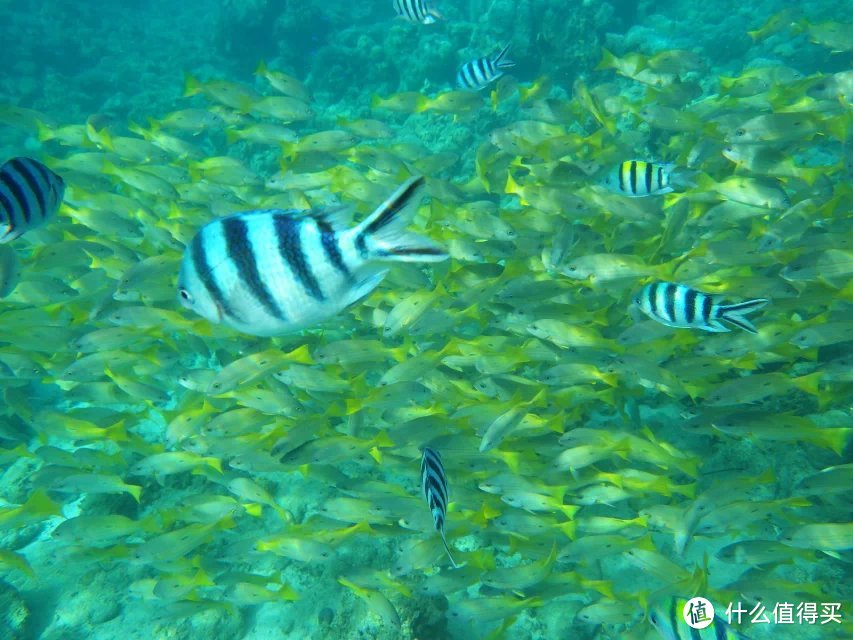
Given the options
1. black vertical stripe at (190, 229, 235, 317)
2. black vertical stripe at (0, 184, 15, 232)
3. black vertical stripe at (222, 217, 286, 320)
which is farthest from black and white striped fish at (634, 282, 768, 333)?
black vertical stripe at (0, 184, 15, 232)

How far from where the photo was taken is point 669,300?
3.38m

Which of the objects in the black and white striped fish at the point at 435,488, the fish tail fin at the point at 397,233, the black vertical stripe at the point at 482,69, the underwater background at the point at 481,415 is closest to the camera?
the fish tail fin at the point at 397,233

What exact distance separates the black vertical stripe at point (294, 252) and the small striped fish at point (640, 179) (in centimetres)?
390

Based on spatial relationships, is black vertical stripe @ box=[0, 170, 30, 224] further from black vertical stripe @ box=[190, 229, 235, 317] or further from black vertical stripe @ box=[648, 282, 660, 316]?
black vertical stripe @ box=[648, 282, 660, 316]

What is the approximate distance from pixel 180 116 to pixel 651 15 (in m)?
18.3

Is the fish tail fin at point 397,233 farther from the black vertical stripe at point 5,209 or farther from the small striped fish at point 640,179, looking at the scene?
the small striped fish at point 640,179

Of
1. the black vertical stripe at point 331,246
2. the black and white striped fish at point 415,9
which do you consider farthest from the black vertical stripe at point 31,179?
the black and white striped fish at point 415,9

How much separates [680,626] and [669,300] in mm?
1913

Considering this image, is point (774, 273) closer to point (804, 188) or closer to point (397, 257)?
point (804, 188)

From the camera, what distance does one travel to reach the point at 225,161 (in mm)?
6711

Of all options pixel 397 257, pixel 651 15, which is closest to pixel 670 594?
pixel 397 257

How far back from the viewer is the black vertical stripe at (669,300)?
3373 millimetres

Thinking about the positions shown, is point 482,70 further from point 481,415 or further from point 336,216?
point 336,216

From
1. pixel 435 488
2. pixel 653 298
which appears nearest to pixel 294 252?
pixel 435 488
